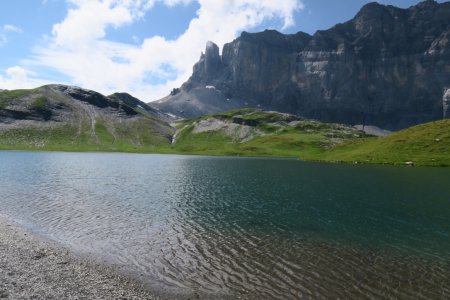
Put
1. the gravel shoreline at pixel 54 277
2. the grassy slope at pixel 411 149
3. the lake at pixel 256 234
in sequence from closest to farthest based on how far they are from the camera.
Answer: the gravel shoreline at pixel 54 277
the lake at pixel 256 234
the grassy slope at pixel 411 149

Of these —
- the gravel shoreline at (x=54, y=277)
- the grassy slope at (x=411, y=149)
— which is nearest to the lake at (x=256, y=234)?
the gravel shoreline at (x=54, y=277)

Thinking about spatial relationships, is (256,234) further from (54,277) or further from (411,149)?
(411,149)

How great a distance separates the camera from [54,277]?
2555 centimetres

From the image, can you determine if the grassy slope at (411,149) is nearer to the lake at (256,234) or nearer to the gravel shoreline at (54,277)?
the lake at (256,234)

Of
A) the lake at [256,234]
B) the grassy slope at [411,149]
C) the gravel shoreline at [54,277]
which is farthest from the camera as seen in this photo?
the grassy slope at [411,149]

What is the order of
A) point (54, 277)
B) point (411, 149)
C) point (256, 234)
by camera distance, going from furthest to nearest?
point (411, 149), point (256, 234), point (54, 277)

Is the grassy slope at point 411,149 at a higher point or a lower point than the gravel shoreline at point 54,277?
higher

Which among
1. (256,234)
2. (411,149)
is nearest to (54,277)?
(256,234)

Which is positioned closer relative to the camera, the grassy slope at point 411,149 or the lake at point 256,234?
the lake at point 256,234

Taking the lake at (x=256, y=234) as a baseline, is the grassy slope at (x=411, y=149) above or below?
above

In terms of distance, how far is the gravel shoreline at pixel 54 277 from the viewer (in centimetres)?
2280

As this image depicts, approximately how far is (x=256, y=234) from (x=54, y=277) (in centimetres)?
2094

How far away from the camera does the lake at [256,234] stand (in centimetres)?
→ 2617

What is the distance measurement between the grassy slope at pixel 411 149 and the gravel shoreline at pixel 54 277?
128 m
